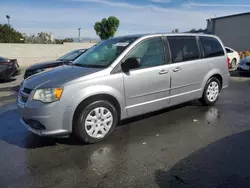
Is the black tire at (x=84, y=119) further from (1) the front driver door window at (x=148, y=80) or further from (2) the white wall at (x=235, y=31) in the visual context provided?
(2) the white wall at (x=235, y=31)

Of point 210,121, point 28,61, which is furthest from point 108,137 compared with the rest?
point 28,61

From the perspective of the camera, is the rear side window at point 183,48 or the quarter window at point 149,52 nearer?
the quarter window at point 149,52

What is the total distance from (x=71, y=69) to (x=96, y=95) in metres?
0.77

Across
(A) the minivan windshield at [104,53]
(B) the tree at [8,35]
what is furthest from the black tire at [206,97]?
(B) the tree at [8,35]

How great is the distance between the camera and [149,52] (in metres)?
4.48

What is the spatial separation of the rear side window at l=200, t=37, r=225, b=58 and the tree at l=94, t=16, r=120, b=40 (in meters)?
39.3

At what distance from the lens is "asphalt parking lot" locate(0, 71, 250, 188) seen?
9.41 feet

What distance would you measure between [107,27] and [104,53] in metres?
41.4

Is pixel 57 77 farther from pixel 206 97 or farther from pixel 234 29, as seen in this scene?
pixel 234 29

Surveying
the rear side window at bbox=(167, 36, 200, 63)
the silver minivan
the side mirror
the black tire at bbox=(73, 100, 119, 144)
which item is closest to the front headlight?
the silver minivan

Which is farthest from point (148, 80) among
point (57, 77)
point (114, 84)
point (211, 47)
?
point (211, 47)

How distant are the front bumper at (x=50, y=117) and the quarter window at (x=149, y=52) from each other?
1563 millimetres

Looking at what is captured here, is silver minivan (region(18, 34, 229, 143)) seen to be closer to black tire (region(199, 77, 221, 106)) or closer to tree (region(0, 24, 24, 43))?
black tire (region(199, 77, 221, 106))

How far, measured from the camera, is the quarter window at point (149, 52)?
4.31m
